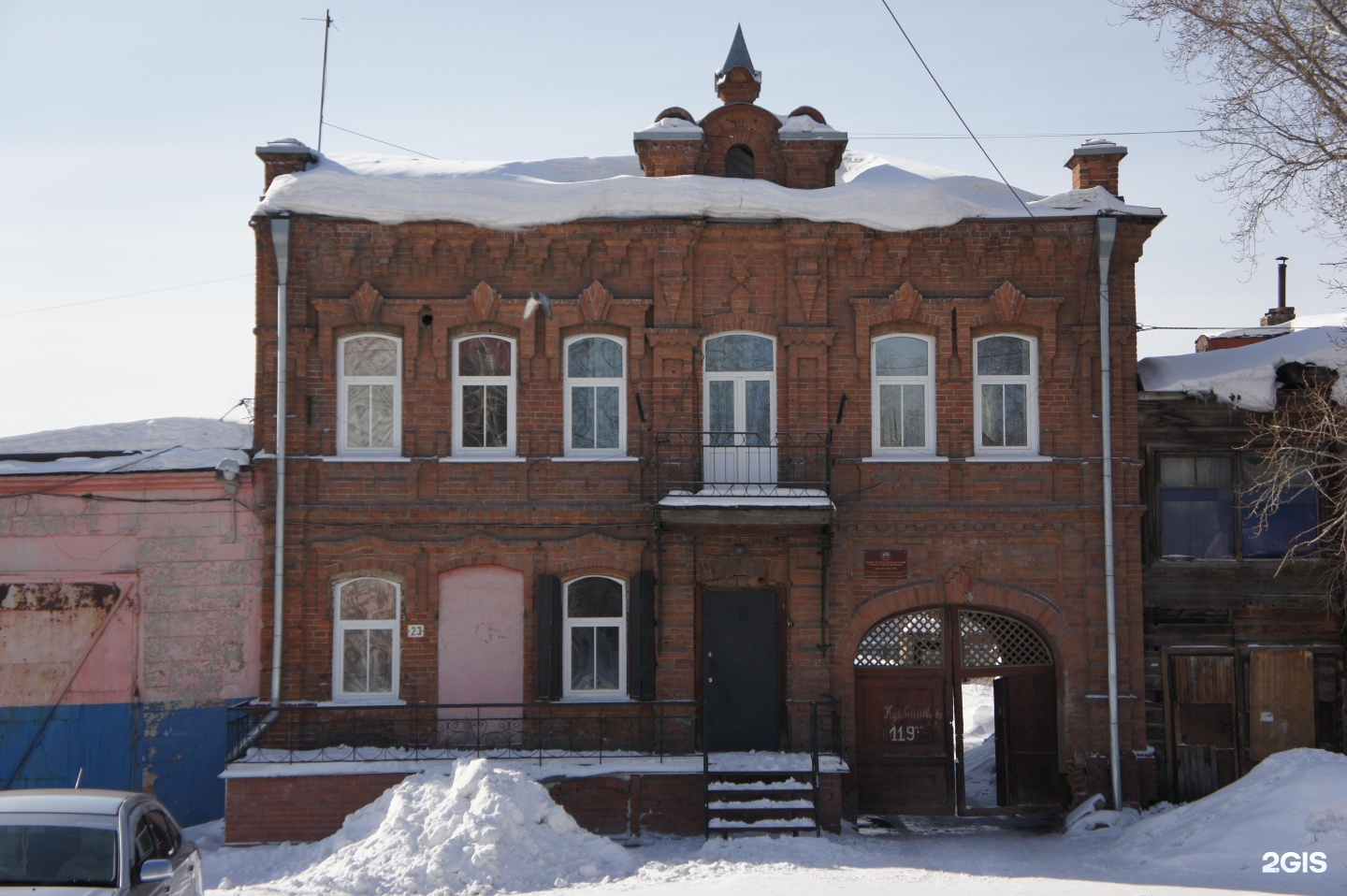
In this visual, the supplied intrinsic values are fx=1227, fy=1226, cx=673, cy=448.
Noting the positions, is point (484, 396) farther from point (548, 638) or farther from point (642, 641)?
point (642, 641)

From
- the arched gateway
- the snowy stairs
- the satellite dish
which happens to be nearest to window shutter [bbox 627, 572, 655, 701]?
the snowy stairs

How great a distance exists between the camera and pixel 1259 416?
16.0 metres

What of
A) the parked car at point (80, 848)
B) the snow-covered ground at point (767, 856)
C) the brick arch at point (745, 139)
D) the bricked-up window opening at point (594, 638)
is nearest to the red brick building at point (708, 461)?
the bricked-up window opening at point (594, 638)

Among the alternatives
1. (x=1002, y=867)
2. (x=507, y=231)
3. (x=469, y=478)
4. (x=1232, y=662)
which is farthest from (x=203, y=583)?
(x=1232, y=662)

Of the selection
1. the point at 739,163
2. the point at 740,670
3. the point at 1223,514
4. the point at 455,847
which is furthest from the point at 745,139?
the point at 455,847

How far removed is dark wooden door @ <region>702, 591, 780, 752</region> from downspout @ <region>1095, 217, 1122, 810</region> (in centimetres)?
411

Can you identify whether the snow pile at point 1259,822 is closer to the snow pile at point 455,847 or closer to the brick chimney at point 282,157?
the snow pile at point 455,847

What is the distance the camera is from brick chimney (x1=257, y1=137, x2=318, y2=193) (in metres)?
16.2

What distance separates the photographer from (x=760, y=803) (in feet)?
46.3

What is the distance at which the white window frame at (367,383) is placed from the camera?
621 inches

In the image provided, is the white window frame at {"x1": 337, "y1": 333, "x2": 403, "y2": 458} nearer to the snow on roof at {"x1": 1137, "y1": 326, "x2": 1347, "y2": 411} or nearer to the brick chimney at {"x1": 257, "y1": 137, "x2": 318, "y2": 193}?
the brick chimney at {"x1": 257, "y1": 137, "x2": 318, "y2": 193}

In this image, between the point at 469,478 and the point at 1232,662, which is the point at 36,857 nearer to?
the point at 469,478

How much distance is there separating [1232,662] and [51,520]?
1537 cm

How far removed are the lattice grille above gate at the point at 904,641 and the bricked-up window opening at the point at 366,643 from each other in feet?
19.6
